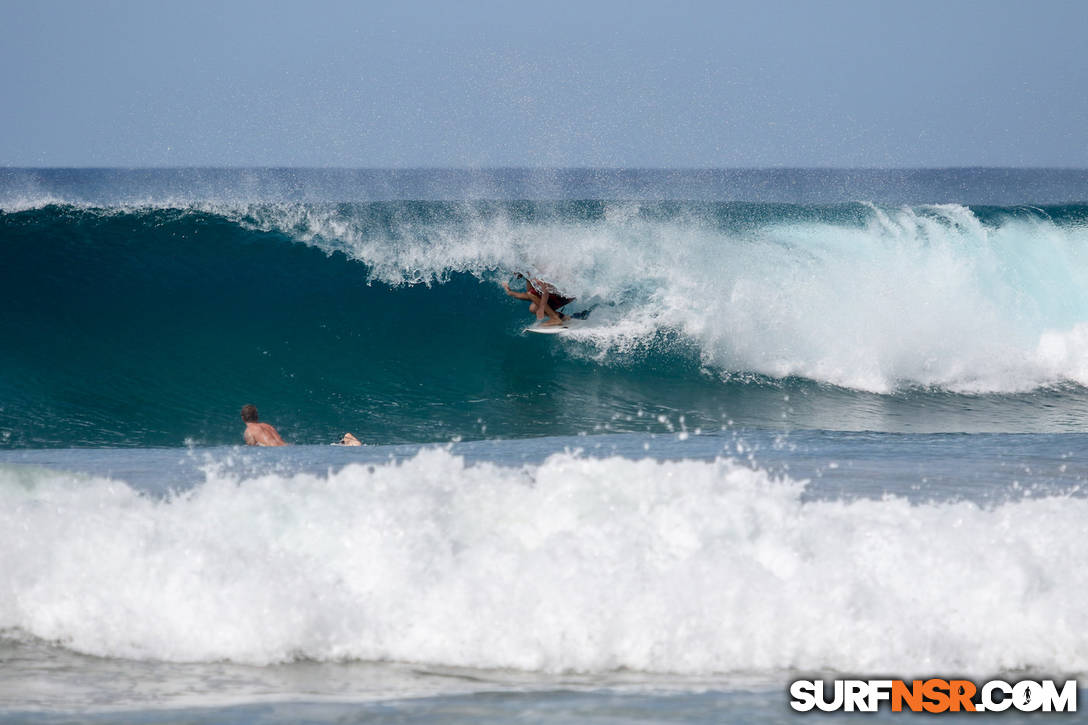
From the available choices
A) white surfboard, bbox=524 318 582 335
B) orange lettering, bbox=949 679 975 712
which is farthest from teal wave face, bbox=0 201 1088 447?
orange lettering, bbox=949 679 975 712

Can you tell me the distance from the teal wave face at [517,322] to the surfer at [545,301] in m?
0.32

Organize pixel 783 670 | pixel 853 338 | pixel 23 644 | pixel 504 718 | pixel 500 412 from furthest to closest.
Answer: pixel 853 338, pixel 500 412, pixel 23 644, pixel 783 670, pixel 504 718

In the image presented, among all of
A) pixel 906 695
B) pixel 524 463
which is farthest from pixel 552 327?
pixel 906 695

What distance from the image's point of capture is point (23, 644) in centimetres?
427

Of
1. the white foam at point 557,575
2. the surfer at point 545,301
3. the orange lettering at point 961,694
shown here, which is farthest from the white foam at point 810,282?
the orange lettering at point 961,694

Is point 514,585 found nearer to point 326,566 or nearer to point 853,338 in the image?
point 326,566

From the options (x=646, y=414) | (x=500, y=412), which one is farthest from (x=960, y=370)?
(x=500, y=412)

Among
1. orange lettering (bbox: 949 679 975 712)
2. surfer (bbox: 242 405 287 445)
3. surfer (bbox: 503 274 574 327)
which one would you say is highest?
surfer (bbox: 503 274 574 327)

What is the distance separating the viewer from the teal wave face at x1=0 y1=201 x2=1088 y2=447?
11477mm

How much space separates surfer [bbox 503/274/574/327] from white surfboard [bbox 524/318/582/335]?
5 cm

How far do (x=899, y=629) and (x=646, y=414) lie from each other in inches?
280

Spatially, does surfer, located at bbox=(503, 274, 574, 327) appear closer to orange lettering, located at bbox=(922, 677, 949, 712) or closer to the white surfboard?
the white surfboard

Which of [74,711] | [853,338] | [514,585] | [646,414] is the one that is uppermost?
[853,338]

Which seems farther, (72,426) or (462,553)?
(72,426)
